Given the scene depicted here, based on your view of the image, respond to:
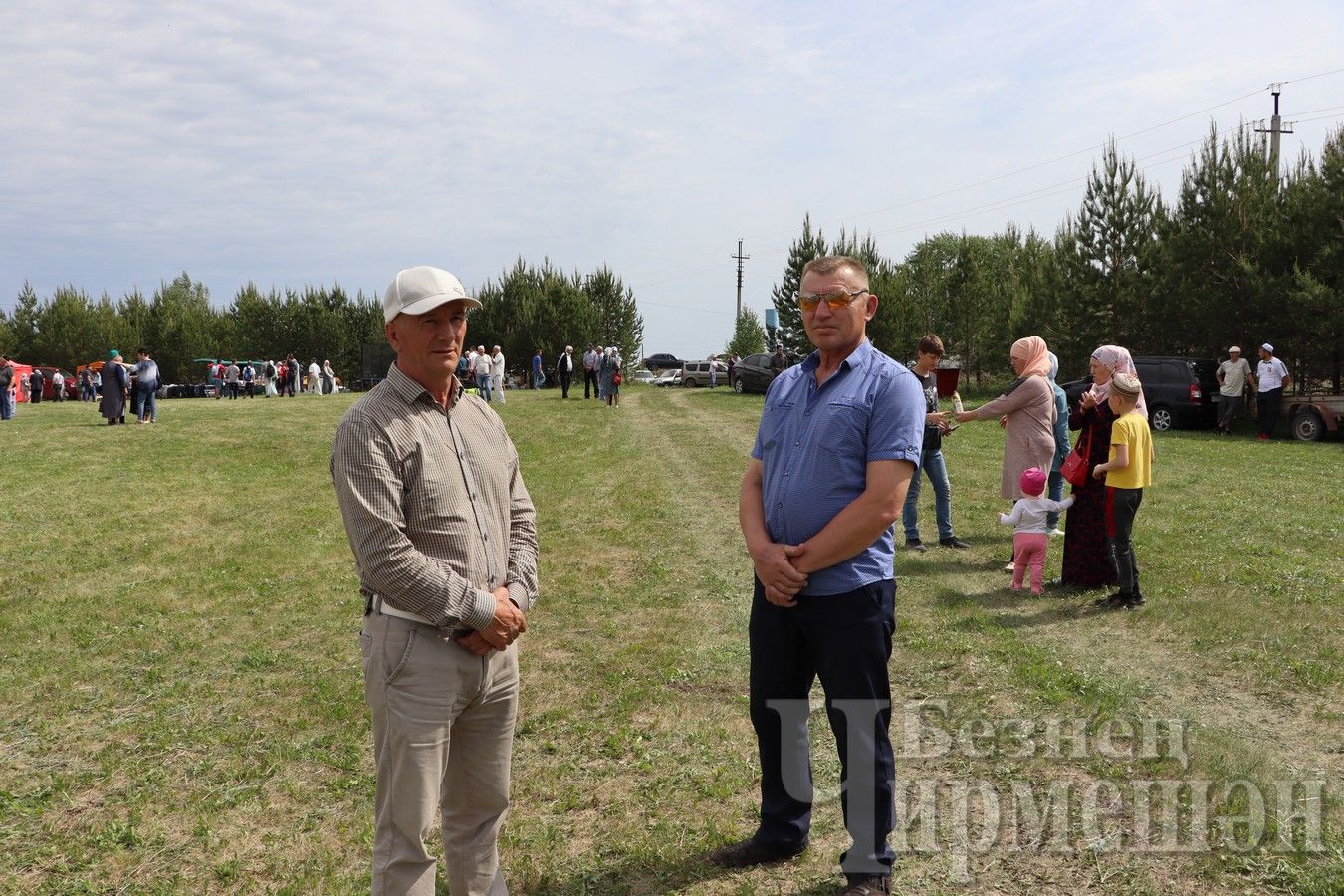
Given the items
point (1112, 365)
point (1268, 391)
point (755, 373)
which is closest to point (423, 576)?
point (1112, 365)

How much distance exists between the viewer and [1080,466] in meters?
7.81

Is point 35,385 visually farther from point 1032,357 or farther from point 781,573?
point 781,573

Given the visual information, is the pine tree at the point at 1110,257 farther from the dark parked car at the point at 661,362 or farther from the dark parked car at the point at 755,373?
the dark parked car at the point at 661,362

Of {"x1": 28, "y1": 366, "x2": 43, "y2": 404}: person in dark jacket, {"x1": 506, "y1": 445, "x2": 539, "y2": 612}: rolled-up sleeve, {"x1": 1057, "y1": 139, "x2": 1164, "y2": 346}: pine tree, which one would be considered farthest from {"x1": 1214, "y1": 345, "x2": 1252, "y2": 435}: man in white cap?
{"x1": 28, "y1": 366, "x2": 43, "y2": 404}: person in dark jacket

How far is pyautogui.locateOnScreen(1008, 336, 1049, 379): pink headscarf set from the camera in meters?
8.42

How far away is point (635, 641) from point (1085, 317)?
32.5 m

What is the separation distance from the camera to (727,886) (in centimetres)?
361

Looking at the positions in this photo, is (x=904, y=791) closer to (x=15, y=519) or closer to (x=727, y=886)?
(x=727, y=886)

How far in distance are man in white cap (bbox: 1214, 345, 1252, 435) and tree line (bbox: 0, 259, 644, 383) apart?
45.3m

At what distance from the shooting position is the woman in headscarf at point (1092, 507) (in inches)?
305

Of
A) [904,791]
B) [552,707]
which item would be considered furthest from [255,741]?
[904,791]

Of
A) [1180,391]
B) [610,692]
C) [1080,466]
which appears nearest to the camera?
[610,692]

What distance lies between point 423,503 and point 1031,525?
20.1 ft

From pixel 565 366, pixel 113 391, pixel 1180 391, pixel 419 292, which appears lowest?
pixel 113 391
